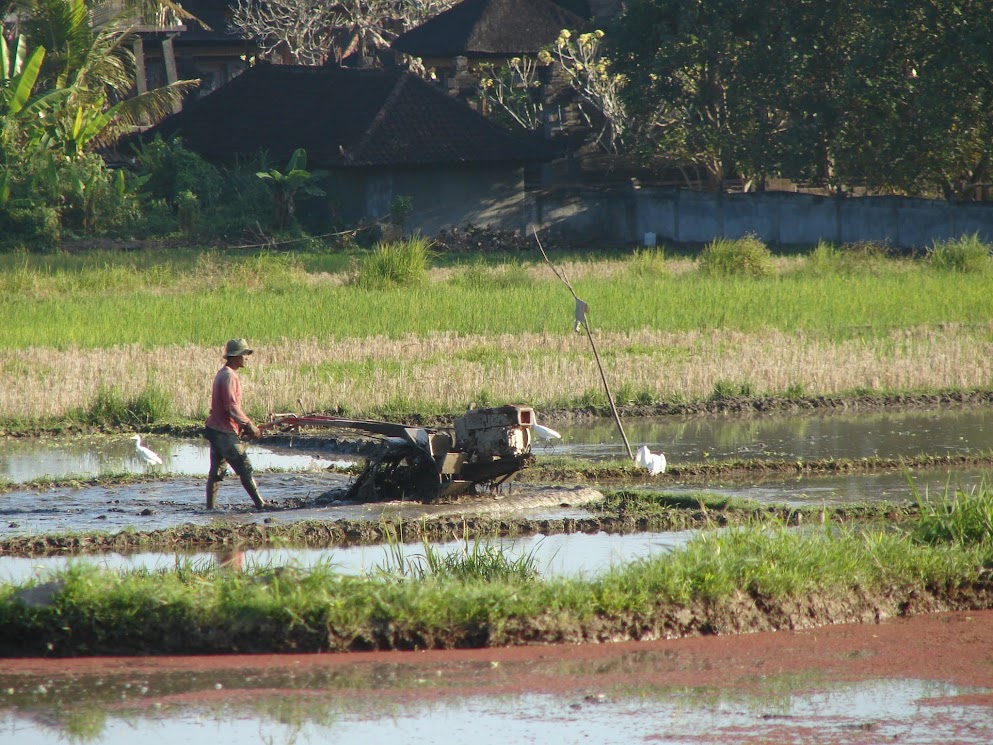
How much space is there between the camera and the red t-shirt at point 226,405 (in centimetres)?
1009

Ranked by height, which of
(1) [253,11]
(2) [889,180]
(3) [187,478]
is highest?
(1) [253,11]

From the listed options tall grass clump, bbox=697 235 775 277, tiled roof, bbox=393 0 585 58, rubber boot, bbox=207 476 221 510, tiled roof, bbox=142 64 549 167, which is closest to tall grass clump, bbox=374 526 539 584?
rubber boot, bbox=207 476 221 510

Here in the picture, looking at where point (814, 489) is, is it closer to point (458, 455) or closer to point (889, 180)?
point (458, 455)

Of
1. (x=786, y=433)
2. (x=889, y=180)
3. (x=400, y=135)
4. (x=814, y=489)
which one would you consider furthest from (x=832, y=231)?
(x=814, y=489)

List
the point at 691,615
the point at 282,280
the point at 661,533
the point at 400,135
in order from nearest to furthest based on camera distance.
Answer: the point at 691,615 → the point at 661,533 → the point at 282,280 → the point at 400,135

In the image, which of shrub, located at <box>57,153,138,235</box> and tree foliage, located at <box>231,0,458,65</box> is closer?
shrub, located at <box>57,153,138,235</box>

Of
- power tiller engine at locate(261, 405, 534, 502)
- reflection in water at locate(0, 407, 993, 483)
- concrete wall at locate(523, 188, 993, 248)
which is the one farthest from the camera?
concrete wall at locate(523, 188, 993, 248)

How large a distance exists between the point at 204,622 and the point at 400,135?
27.0m

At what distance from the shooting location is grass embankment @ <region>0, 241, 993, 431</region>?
48.5ft

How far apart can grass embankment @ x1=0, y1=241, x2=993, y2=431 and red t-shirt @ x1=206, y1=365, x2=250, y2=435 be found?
356 centimetres

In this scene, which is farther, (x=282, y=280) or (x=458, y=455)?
(x=282, y=280)

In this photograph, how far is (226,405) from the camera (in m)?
10.1

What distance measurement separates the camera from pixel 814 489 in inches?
437

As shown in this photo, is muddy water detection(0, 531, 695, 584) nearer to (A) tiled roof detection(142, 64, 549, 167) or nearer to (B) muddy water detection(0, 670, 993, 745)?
(B) muddy water detection(0, 670, 993, 745)
